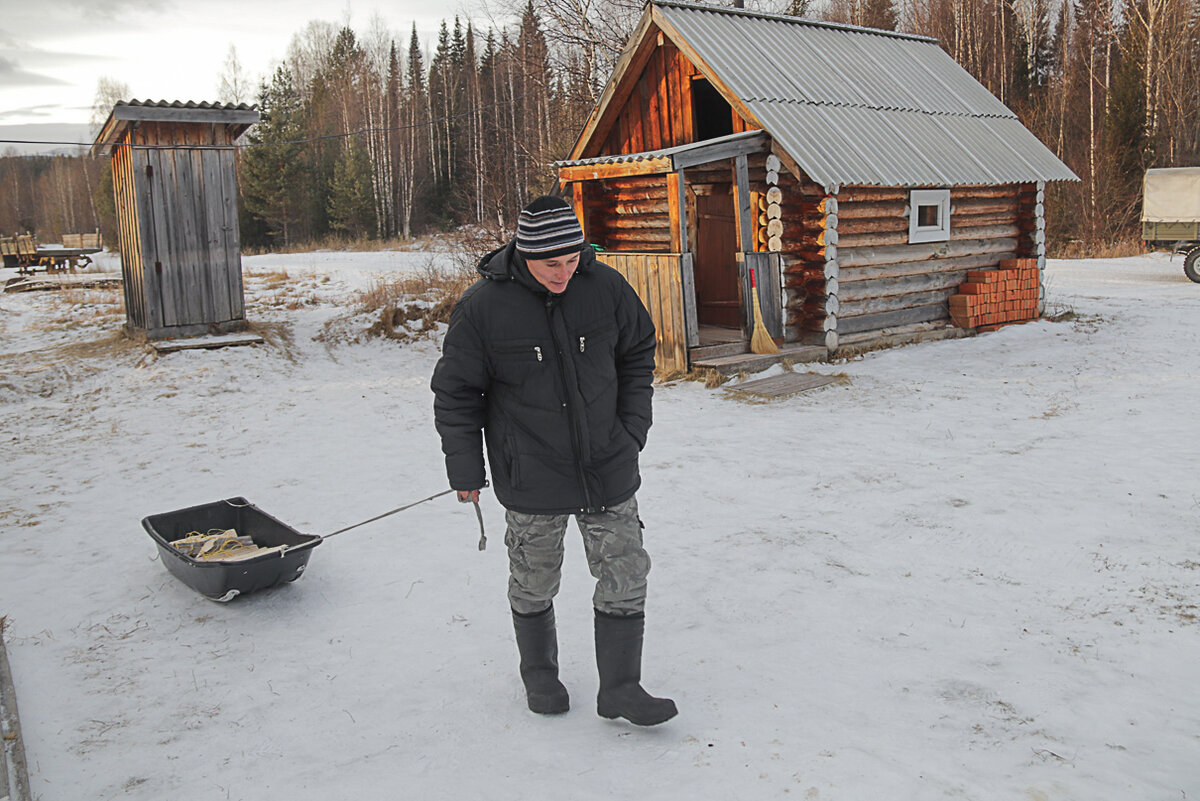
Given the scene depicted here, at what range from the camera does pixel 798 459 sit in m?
7.69

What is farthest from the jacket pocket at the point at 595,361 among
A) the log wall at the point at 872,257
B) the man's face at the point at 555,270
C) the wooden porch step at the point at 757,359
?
the log wall at the point at 872,257

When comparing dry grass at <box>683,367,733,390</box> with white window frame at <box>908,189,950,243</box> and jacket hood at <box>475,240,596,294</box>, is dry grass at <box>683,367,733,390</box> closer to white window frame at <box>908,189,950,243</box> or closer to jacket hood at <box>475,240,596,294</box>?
white window frame at <box>908,189,950,243</box>

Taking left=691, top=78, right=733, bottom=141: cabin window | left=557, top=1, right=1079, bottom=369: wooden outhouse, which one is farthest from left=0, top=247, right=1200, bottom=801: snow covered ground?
left=691, top=78, right=733, bottom=141: cabin window

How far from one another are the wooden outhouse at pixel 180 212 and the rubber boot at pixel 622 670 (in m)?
10.7

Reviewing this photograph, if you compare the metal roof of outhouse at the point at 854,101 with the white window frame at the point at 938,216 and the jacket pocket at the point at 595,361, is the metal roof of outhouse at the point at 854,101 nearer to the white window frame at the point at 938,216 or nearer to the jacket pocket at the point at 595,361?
the white window frame at the point at 938,216

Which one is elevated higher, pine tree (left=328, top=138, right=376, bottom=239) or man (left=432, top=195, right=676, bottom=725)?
pine tree (left=328, top=138, right=376, bottom=239)

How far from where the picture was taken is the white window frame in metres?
13.0

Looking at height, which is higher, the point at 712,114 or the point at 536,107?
the point at 536,107

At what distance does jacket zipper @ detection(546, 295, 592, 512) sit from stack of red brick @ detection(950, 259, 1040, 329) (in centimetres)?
1147

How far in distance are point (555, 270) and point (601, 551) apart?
111cm

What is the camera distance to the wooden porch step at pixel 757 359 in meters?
10.9

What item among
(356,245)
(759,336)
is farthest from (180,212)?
(356,245)

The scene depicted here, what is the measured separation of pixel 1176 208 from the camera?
62.5 feet

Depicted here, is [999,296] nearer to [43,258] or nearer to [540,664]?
[540,664]
